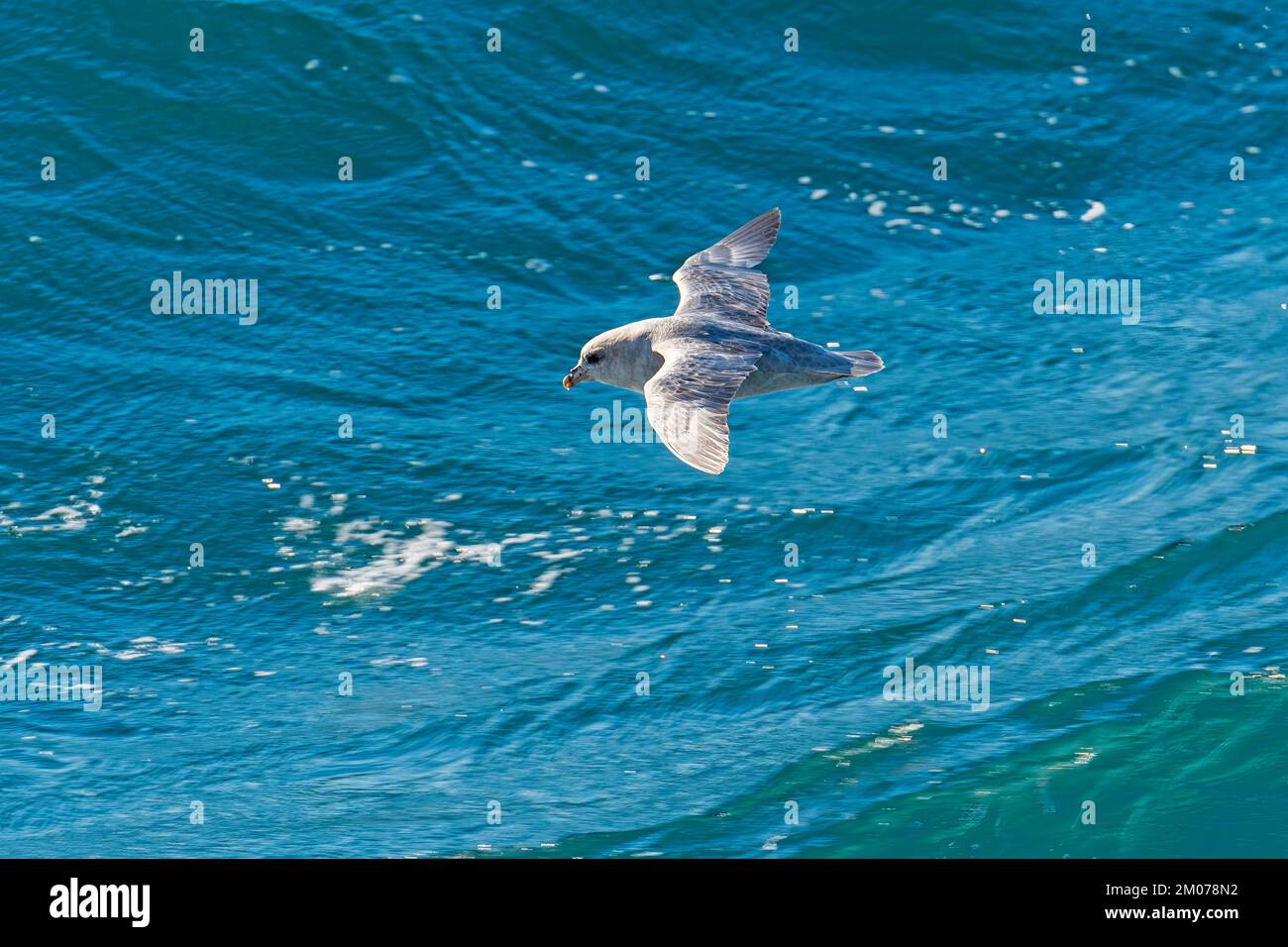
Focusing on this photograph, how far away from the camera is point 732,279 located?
2038cm

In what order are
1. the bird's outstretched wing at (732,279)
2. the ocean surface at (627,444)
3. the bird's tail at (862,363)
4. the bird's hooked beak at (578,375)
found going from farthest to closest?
the ocean surface at (627,444)
the bird's outstretched wing at (732,279)
the bird's hooked beak at (578,375)
the bird's tail at (862,363)

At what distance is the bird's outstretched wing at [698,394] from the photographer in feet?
52.8

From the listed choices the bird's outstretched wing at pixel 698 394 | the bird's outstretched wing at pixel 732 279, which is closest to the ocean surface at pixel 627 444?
the bird's outstretched wing at pixel 732 279

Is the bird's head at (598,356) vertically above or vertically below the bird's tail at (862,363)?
above

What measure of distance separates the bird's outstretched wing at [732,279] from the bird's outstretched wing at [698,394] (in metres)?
1.42

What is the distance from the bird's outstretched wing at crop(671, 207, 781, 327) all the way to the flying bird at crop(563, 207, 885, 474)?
0.02m

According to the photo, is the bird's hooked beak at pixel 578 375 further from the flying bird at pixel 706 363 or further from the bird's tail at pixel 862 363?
the bird's tail at pixel 862 363

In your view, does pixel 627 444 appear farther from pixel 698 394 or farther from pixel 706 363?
pixel 698 394

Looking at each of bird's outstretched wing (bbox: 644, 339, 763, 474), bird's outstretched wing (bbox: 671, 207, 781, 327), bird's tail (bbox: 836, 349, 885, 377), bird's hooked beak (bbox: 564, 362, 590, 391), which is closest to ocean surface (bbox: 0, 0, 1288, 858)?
bird's hooked beak (bbox: 564, 362, 590, 391)

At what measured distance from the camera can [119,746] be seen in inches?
917

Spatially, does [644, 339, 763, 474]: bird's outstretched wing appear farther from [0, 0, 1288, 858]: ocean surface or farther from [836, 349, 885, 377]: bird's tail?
[0, 0, 1288, 858]: ocean surface

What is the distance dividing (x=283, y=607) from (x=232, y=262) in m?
6.78

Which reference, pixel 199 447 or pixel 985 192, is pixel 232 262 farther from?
pixel 985 192

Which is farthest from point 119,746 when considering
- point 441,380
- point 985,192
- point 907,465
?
point 985,192
